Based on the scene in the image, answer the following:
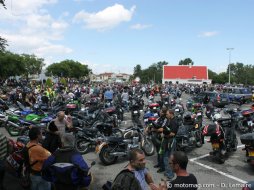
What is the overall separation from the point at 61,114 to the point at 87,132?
1601 millimetres

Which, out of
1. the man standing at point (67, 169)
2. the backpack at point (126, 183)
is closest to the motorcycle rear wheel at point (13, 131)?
the man standing at point (67, 169)

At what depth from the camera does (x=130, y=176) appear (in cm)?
357

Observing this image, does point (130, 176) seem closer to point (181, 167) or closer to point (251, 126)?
point (181, 167)

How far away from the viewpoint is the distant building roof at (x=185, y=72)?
296 ft

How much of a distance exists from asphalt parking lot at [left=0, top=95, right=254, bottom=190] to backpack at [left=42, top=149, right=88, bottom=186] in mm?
3005

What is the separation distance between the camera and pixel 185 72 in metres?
91.2

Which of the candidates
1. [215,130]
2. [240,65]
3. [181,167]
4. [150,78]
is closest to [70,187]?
[181,167]

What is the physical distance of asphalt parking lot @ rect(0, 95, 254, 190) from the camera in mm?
7254

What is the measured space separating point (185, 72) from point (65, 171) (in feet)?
293

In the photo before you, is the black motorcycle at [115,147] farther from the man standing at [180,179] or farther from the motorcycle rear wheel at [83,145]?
the man standing at [180,179]

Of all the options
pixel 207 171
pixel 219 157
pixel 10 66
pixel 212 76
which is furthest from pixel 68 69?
pixel 207 171

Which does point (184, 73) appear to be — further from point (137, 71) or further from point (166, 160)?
point (166, 160)

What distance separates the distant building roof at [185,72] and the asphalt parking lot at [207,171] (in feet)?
266

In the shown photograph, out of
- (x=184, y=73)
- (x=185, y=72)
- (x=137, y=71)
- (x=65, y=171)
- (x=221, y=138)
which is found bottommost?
(x=221, y=138)
